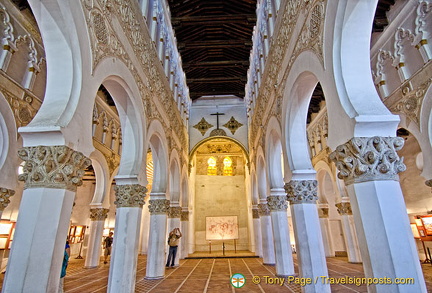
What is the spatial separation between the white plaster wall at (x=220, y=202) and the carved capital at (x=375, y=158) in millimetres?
16160

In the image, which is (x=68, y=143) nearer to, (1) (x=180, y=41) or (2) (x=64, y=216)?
(2) (x=64, y=216)

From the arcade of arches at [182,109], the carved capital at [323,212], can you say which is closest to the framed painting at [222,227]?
the arcade of arches at [182,109]

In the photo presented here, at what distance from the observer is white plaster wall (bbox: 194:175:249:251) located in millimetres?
18016

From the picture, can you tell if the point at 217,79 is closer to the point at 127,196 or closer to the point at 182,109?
the point at 182,109

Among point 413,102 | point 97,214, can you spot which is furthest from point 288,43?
point 97,214

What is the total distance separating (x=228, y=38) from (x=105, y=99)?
620 cm

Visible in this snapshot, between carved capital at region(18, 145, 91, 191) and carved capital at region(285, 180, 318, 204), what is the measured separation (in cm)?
395

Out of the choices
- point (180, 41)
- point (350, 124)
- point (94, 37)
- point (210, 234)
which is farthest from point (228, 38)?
point (210, 234)

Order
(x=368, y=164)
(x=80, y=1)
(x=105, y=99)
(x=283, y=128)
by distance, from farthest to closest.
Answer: (x=105, y=99) < (x=283, y=128) < (x=80, y=1) < (x=368, y=164)

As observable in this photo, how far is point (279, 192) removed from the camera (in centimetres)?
746

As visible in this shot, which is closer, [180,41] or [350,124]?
[350,124]

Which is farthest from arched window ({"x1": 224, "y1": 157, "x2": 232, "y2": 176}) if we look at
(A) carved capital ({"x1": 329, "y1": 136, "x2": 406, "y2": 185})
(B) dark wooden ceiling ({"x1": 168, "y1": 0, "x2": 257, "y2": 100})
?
(A) carved capital ({"x1": 329, "y1": 136, "x2": 406, "y2": 185})

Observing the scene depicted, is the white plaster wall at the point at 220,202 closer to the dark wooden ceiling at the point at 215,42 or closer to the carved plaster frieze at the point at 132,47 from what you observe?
the dark wooden ceiling at the point at 215,42

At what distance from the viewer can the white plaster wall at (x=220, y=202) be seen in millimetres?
18016
